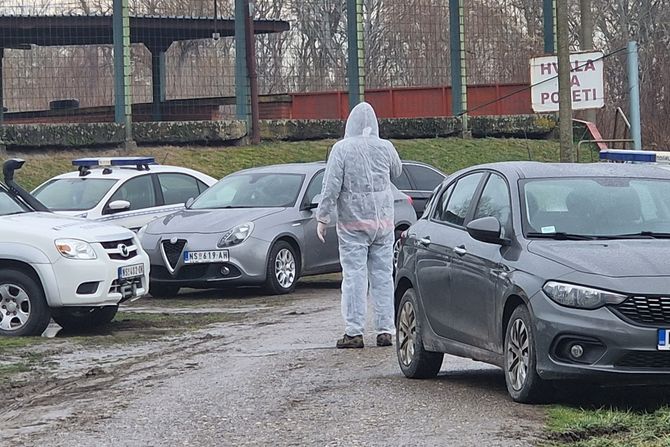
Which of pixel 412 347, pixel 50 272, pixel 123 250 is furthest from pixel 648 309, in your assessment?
pixel 123 250

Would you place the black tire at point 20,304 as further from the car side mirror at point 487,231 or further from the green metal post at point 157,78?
the green metal post at point 157,78

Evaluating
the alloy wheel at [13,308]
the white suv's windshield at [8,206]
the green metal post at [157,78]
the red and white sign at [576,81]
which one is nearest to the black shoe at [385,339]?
the alloy wheel at [13,308]

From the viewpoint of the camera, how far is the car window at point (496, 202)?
8.88m

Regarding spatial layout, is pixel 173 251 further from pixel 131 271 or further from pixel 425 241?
pixel 425 241

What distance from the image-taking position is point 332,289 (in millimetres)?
17750

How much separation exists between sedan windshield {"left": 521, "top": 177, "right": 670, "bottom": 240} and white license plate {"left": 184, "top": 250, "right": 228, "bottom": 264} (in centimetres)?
749

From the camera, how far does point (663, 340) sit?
7598 mm

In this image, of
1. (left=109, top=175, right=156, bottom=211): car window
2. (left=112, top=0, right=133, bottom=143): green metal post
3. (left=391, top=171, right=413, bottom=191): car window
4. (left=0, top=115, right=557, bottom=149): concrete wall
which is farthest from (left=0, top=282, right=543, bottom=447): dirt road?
(left=112, top=0, right=133, bottom=143): green metal post

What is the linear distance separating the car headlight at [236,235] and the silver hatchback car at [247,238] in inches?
0.5

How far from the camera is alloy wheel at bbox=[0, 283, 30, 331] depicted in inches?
502

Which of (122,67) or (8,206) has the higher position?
(122,67)

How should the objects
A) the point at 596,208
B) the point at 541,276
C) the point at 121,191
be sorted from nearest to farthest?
the point at 541,276, the point at 596,208, the point at 121,191

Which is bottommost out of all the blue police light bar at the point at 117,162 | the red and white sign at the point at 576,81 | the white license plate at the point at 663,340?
the white license plate at the point at 663,340

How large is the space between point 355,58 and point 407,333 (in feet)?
71.7
